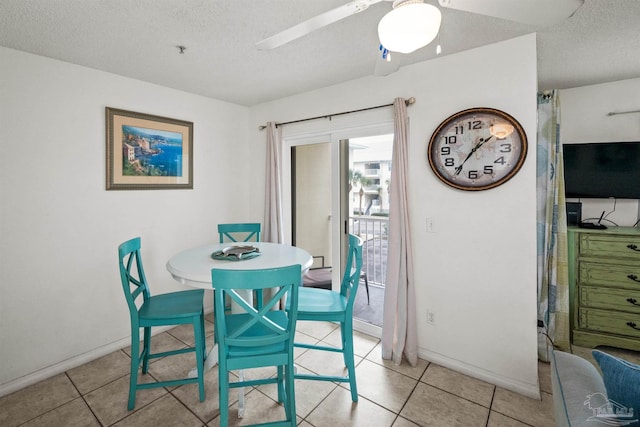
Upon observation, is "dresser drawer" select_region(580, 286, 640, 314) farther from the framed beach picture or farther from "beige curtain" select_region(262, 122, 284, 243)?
the framed beach picture

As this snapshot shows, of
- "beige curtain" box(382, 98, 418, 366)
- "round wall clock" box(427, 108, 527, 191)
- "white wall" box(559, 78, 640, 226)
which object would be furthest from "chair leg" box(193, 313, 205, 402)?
"white wall" box(559, 78, 640, 226)

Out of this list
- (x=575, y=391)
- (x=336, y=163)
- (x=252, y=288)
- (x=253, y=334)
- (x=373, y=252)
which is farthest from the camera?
(x=373, y=252)

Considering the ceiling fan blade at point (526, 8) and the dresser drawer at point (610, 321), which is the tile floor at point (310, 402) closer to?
the dresser drawer at point (610, 321)

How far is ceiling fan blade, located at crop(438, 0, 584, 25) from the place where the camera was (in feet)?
3.35

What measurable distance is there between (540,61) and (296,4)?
209 cm

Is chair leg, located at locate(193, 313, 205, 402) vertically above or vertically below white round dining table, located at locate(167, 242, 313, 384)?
below

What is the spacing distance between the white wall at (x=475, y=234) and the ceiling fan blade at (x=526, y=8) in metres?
1.04

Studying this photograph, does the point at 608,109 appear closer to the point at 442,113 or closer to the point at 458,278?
the point at 442,113

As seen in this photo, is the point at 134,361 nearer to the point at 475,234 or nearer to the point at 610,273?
the point at 475,234

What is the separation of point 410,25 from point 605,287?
2920mm

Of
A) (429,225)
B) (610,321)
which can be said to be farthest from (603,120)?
(429,225)

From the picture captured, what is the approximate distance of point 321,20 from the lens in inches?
47.3

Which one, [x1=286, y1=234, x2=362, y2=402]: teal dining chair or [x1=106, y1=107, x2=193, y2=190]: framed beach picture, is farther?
[x1=106, y1=107, x2=193, y2=190]: framed beach picture

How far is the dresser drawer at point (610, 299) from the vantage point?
2.42m
